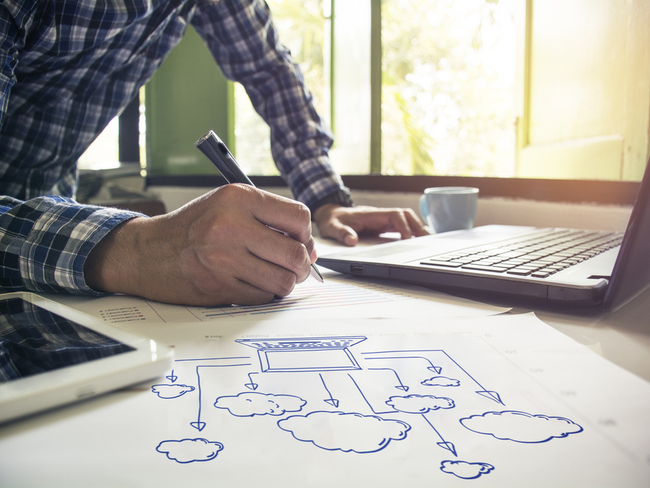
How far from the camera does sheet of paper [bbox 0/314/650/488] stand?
21 centimetres

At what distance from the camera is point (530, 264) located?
0.52 m

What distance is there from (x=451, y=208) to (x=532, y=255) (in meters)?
0.34

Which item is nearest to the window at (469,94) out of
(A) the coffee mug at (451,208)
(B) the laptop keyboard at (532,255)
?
(A) the coffee mug at (451,208)

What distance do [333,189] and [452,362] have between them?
0.76 metres

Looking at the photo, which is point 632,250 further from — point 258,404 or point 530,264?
point 258,404

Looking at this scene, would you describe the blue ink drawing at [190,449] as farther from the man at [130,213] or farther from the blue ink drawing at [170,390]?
Result: the man at [130,213]

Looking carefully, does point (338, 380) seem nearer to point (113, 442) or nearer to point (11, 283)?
point (113, 442)

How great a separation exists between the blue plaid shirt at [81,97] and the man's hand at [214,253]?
4cm

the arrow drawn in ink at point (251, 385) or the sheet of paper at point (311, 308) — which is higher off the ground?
the sheet of paper at point (311, 308)

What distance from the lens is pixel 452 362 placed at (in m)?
0.34

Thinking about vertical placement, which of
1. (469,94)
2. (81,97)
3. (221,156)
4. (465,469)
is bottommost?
(465,469)

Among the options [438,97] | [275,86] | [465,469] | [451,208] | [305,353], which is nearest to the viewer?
[465,469]

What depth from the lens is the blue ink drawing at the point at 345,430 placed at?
0.76ft

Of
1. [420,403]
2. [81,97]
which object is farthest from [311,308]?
[81,97]
